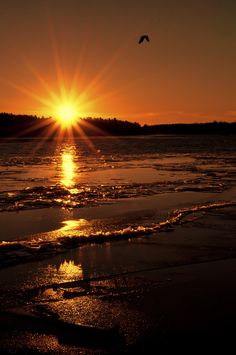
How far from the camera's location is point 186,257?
866 centimetres

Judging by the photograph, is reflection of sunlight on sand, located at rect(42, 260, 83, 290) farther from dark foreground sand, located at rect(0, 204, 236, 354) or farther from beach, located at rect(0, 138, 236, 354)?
dark foreground sand, located at rect(0, 204, 236, 354)

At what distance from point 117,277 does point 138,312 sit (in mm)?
1542

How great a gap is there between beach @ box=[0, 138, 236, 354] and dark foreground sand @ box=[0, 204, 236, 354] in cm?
1

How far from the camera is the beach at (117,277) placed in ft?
17.7

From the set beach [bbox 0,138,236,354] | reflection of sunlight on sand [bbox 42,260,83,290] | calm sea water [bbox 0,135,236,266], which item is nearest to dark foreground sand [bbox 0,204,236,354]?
beach [bbox 0,138,236,354]

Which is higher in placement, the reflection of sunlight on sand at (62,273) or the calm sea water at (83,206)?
the reflection of sunlight on sand at (62,273)

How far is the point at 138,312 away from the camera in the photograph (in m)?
6.09

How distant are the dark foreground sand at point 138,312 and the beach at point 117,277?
1 cm

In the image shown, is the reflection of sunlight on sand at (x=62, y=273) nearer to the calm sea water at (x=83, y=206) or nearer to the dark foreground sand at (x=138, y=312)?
the dark foreground sand at (x=138, y=312)

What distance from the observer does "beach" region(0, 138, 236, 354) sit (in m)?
5.40

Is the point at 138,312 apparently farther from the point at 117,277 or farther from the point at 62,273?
the point at 62,273

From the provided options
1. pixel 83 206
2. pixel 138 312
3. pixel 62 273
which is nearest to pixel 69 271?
pixel 62 273

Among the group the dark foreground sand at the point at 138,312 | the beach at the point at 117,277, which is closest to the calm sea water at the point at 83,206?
the beach at the point at 117,277

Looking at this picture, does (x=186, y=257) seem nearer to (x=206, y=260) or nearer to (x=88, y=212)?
(x=206, y=260)
